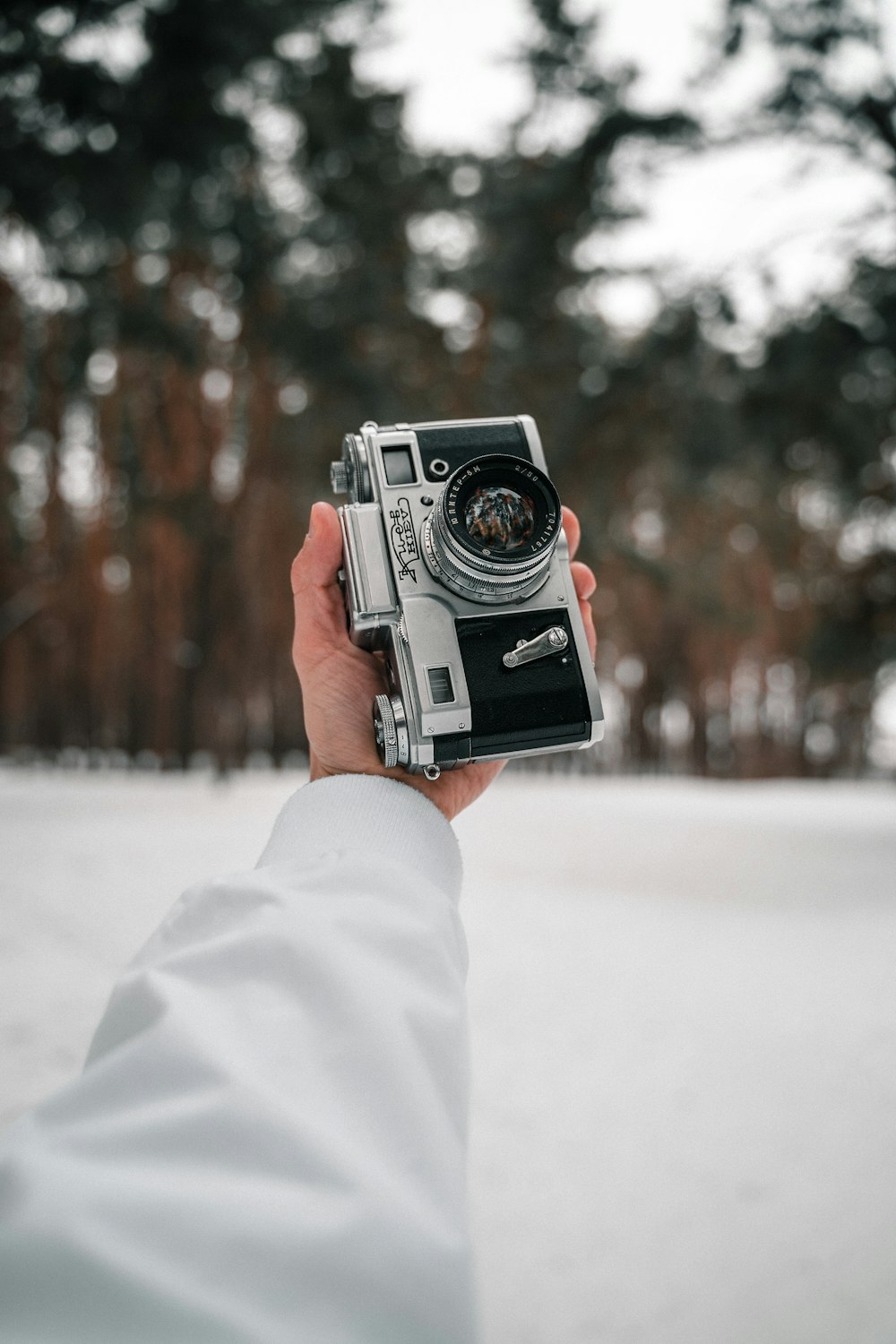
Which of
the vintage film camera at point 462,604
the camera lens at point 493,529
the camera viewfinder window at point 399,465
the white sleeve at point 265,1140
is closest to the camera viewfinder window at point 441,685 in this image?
the vintage film camera at point 462,604

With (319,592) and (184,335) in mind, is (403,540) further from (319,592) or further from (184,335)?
(184,335)

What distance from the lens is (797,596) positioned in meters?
12.9

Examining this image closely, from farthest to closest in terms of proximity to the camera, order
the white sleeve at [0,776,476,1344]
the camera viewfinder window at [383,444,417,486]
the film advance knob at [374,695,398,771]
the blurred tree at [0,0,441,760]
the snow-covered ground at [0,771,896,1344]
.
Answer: the blurred tree at [0,0,441,760] < the snow-covered ground at [0,771,896,1344] < the camera viewfinder window at [383,444,417,486] < the film advance knob at [374,695,398,771] < the white sleeve at [0,776,476,1344]

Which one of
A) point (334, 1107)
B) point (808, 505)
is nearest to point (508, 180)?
point (334, 1107)

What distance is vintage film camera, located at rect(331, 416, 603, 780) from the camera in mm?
1194

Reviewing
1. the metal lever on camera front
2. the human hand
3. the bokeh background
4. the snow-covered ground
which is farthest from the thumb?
the bokeh background

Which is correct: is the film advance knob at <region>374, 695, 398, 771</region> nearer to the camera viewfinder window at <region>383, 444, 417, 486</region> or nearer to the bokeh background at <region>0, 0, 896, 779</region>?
the camera viewfinder window at <region>383, 444, 417, 486</region>

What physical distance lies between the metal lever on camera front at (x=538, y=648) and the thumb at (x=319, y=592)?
0.77 ft

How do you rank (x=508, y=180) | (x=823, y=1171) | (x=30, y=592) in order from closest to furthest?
(x=823, y=1171) → (x=508, y=180) → (x=30, y=592)

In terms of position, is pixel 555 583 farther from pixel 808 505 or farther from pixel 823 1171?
pixel 808 505

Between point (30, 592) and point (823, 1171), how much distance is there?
8730 mm

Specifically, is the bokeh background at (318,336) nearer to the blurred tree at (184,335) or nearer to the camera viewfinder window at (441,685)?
the blurred tree at (184,335)

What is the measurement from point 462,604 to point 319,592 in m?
0.19

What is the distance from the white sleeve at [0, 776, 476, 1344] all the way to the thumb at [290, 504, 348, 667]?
2.03 feet
